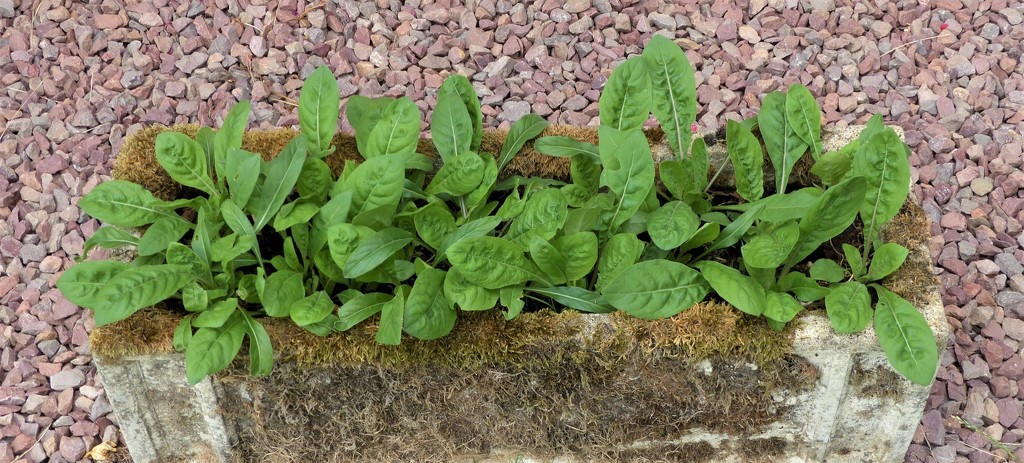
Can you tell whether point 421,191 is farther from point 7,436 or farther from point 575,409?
point 7,436

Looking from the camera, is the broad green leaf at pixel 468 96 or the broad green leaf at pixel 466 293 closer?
the broad green leaf at pixel 466 293

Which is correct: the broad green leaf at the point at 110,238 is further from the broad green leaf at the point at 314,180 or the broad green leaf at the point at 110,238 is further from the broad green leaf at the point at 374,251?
the broad green leaf at the point at 374,251

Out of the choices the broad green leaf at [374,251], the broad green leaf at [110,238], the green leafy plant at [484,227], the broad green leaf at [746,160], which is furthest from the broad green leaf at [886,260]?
the broad green leaf at [110,238]

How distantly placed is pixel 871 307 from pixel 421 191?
1.14 meters

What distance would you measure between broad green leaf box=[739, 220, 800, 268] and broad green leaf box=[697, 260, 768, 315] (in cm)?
5

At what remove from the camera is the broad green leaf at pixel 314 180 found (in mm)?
2627

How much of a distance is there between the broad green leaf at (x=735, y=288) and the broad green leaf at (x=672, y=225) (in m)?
0.09

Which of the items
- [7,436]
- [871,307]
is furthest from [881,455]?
[7,436]

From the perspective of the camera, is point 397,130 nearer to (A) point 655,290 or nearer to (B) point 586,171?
(B) point 586,171

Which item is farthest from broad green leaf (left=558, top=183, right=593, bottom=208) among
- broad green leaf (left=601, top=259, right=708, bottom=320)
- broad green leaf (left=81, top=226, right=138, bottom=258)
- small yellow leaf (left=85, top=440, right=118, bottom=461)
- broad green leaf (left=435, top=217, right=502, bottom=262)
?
small yellow leaf (left=85, top=440, right=118, bottom=461)

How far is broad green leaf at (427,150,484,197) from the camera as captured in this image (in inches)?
103

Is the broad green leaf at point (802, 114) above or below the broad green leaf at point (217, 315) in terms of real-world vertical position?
above

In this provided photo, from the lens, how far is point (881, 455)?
268cm

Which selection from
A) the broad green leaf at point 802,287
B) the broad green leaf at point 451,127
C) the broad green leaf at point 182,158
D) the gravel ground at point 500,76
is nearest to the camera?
the broad green leaf at point 802,287
